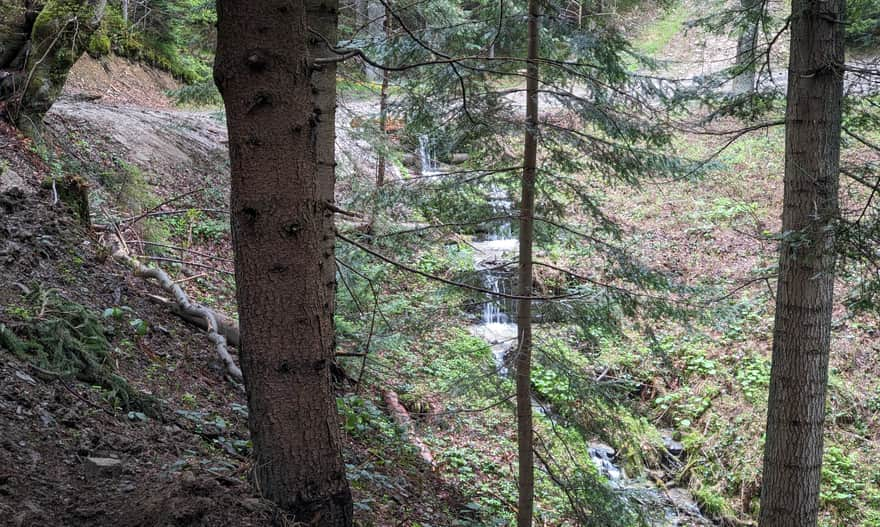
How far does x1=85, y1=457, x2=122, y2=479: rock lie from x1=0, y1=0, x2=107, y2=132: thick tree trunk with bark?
260 inches

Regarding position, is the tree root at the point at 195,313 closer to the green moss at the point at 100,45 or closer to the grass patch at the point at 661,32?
the green moss at the point at 100,45

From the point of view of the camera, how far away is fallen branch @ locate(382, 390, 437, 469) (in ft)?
24.3

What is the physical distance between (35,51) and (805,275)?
367 inches

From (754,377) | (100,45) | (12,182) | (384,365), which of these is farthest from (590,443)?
(100,45)

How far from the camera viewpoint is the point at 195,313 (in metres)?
6.59

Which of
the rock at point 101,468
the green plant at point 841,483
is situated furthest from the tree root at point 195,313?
the green plant at point 841,483

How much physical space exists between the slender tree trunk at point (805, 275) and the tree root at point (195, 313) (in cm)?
506

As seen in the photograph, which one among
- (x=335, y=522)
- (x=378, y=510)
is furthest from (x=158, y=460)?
(x=378, y=510)

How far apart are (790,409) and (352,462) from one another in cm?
406

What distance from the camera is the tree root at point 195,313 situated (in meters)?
6.10

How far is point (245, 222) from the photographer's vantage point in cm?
300

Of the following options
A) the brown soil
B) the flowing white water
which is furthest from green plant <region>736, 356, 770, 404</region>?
the brown soil

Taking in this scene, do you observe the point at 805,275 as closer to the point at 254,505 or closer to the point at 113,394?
the point at 254,505

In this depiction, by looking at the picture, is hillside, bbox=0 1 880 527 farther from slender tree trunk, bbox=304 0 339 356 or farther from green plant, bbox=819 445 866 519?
slender tree trunk, bbox=304 0 339 356
